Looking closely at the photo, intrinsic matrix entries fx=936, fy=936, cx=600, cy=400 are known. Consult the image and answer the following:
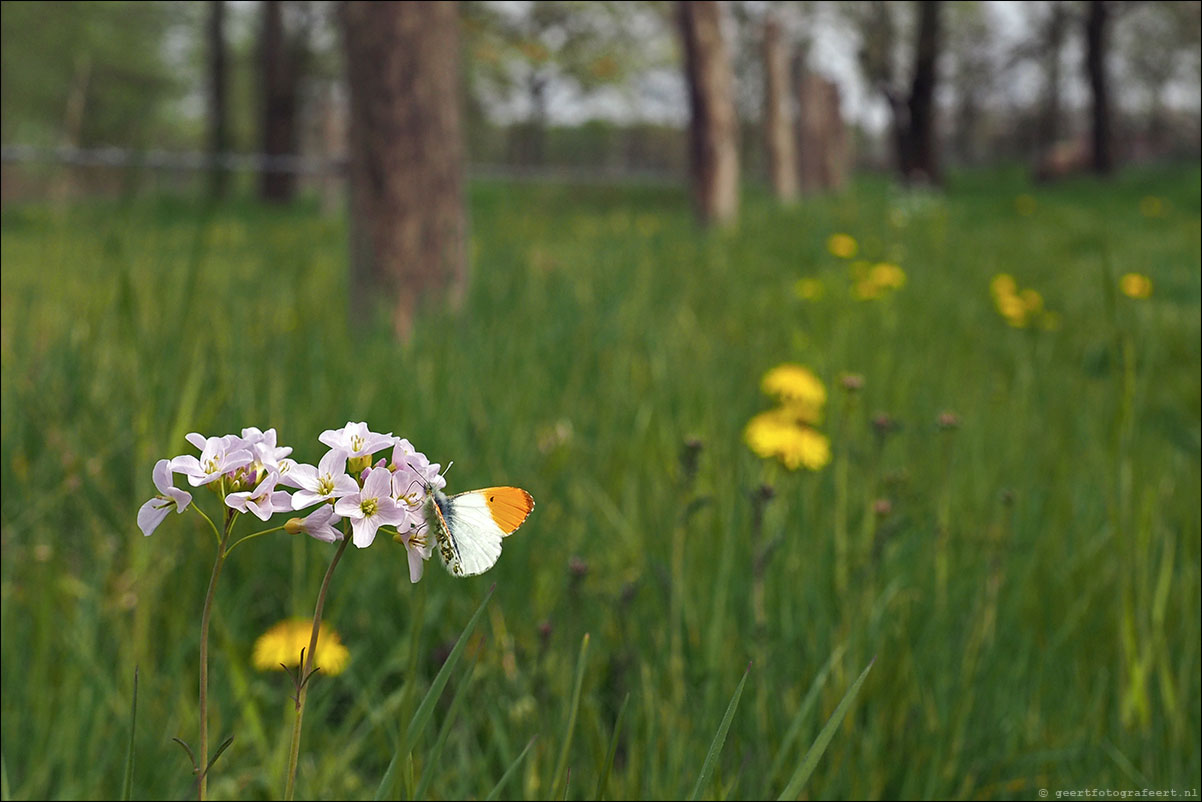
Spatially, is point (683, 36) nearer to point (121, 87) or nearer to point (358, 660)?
point (358, 660)

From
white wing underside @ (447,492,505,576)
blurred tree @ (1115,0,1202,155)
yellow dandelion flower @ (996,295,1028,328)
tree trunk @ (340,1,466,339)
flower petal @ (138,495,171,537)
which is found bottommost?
yellow dandelion flower @ (996,295,1028,328)

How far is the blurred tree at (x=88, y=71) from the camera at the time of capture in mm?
1469

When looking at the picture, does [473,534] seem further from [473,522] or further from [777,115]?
[777,115]

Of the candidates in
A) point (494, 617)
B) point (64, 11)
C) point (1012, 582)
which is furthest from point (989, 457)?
point (64, 11)

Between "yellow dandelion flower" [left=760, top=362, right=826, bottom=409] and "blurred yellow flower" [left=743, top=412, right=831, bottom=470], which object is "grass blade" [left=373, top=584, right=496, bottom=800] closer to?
"blurred yellow flower" [left=743, top=412, right=831, bottom=470]

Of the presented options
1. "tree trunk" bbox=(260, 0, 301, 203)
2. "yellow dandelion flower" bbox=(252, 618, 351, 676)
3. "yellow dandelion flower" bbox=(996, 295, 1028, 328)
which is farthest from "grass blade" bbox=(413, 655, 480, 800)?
"tree trunk" bbox=(260, 0, 301, 203)

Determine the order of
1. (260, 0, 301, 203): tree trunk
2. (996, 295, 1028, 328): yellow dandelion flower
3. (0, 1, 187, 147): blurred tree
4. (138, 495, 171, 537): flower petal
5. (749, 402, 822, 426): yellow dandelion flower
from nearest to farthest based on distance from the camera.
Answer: (138, 495, 171, 537): flower petal < (0, 1, 187, 147): blurred tree < (749, 402, 822, 426): yellow dandelion flower < (996, 295, 1028, 328): yellow dandelion flower < (260, 0, 301, 203): tree trunk

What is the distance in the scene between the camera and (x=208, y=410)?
1.38 m

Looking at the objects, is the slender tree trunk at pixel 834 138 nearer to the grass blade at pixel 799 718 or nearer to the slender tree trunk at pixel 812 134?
the slender tree trunk at pixel 812 134

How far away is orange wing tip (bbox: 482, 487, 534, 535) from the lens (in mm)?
444

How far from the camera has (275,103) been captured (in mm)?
14125

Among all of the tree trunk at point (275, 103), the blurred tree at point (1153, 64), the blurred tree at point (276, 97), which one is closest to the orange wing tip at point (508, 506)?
the blurred tree at point (276, 97)

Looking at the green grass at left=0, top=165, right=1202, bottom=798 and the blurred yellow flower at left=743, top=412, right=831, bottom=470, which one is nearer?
the green grass at left=0, top=165, right=1202, bottom=798

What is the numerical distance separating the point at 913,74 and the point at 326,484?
1762 cm
